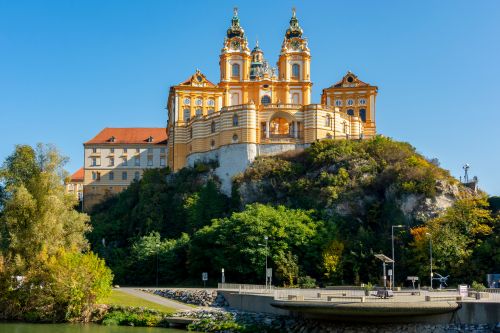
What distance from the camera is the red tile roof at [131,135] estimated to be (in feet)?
363

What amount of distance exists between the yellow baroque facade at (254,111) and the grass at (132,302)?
28819 millimetres

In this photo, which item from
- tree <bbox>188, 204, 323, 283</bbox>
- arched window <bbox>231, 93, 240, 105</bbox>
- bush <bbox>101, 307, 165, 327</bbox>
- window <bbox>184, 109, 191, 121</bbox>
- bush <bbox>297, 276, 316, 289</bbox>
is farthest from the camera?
arched window <bbox>231, 93, 240, 105</bbox>

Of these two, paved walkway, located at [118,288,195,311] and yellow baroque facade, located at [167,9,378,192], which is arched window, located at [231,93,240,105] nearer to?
yellow baroque facade, located at [167,9,378,192]

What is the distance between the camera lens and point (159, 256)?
231ft

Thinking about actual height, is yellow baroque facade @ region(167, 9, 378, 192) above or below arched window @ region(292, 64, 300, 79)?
below

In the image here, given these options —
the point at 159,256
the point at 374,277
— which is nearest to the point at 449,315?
the point at 374,277

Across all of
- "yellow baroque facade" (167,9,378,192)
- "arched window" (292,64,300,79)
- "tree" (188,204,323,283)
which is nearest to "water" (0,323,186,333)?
"tree" (188,204,323,283)

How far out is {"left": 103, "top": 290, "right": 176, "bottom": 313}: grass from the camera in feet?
162

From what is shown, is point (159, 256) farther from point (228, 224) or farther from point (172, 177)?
point (172, 177)

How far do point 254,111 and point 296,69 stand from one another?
16541 mm

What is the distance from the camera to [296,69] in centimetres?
9519

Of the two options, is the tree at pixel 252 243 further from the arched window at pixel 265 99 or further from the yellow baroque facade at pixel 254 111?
the arched window at pixel 265 99

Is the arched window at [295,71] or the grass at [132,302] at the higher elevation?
the arched window at [295,71]

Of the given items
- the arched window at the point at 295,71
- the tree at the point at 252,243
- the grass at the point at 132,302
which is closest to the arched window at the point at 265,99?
the arched window at the point at 295,71
